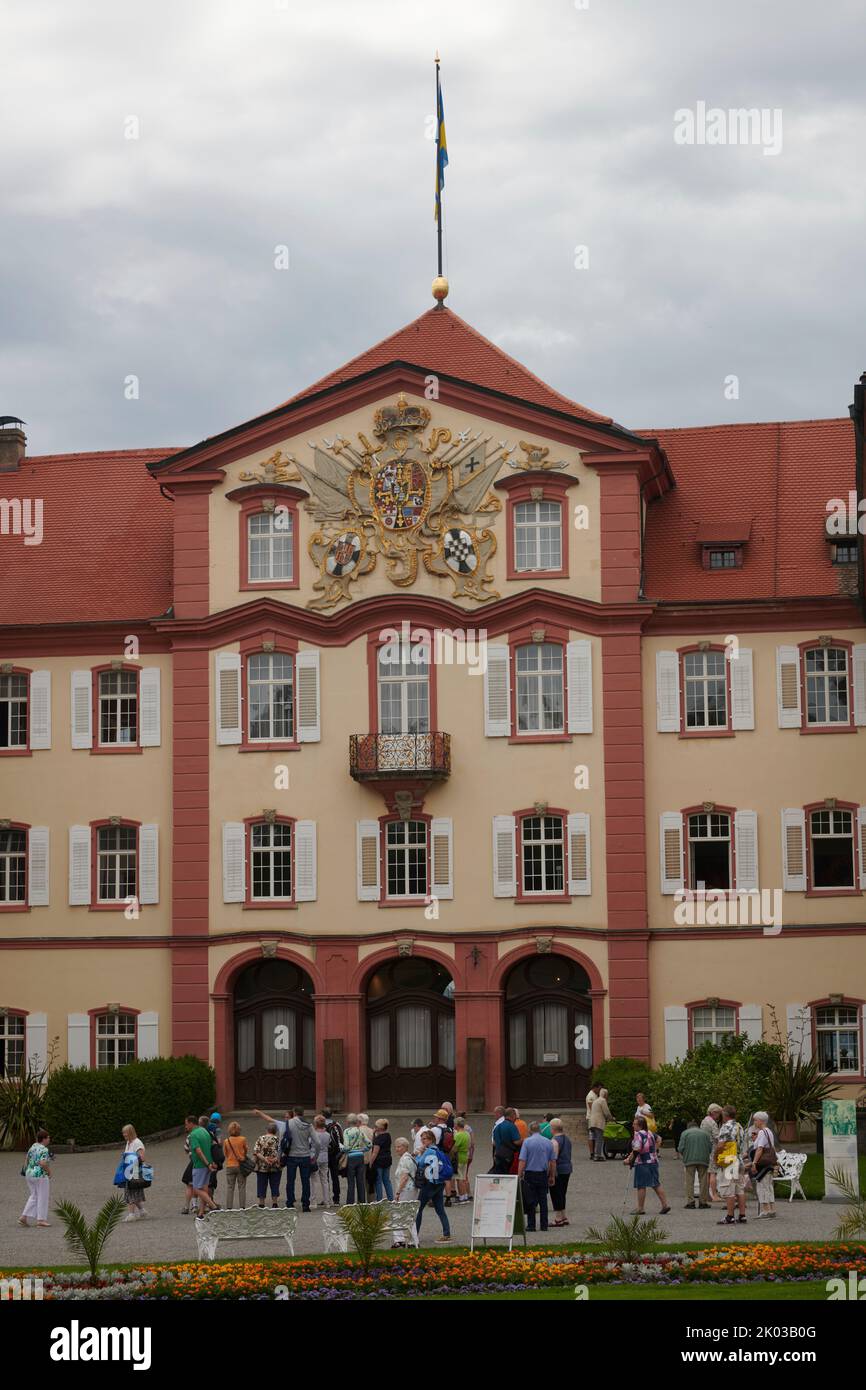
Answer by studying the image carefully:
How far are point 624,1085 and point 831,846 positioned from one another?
7.23 m

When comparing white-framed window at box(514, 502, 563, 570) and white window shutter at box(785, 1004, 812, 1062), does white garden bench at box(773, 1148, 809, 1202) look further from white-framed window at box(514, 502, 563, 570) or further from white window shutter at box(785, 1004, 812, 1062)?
white-framed window at box(514, 502, 563, 570)

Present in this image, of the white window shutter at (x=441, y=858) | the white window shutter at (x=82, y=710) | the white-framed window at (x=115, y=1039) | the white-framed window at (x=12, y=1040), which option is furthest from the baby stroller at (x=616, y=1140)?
the white window shutter at (x=82, y=710)

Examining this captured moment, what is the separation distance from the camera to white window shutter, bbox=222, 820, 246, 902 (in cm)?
4678

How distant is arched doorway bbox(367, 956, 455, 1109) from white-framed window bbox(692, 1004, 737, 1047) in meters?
5.06

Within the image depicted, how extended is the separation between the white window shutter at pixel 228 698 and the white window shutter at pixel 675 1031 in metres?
10.7

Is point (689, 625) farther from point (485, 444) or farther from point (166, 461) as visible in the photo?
point (166, 461)

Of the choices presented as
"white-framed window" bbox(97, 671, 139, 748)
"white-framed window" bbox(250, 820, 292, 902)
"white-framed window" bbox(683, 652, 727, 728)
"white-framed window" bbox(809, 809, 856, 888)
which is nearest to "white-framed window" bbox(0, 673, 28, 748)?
"white-framed window" bbox(97, 671, 139, 748)

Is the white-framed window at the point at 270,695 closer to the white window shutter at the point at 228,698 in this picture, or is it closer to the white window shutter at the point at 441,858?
the white window shutter at the point at 228,698

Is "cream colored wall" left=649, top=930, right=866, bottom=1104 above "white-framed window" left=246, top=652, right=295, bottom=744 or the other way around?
the other way around

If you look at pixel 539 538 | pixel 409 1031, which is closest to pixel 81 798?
pixel 409 1031

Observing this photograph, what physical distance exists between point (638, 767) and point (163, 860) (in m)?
10.3

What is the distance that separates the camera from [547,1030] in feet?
151

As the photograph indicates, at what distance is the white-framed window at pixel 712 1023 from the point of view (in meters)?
45.0

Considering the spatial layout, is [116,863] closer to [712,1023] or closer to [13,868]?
[13,868]
